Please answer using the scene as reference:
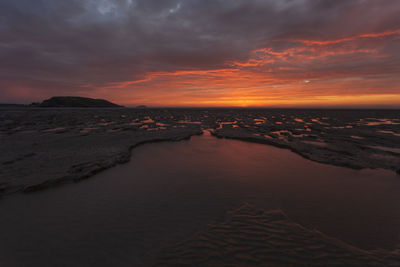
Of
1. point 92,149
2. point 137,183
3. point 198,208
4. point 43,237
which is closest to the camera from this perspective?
point 43,237

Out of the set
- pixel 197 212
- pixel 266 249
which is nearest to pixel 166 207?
pixel 197 212

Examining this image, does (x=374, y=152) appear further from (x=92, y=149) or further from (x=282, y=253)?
(x=92, y=149)

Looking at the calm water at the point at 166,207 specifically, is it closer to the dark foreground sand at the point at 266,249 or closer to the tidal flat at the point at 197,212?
the tidal flat at the point at 197,212

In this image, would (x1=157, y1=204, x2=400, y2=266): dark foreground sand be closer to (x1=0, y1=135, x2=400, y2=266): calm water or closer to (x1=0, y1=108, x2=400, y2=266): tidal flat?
(x1=0, y1=108, x2=400, y2=266): tidal flat

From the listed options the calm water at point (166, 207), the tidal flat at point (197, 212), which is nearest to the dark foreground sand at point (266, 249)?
the tidal flat at point (197, 212)

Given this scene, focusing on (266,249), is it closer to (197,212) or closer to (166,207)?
(197,212)

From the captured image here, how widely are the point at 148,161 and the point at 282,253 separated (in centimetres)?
914

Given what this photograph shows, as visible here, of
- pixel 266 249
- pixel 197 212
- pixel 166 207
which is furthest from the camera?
pixel 166 207

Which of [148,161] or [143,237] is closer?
[143,237]

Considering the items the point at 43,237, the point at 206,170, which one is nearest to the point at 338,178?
the point at 206,170

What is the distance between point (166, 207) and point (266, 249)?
3452 millimetres

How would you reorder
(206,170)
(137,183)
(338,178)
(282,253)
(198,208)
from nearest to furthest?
(282,253) < (198,208) < (137,183) < (338,178) < (206,170)

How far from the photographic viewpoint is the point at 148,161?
1109 cm

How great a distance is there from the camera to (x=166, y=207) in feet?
19.4
